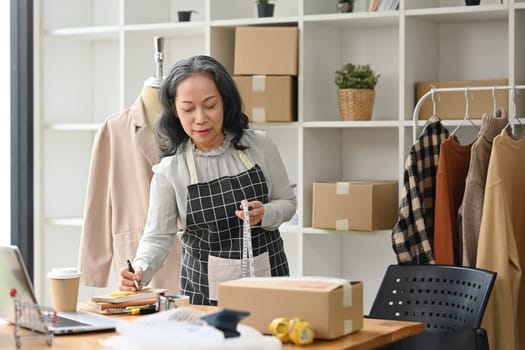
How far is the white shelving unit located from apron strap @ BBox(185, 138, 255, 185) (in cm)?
95

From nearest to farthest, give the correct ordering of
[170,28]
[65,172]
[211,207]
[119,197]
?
[211,207]
[119,197]
[170,28]
[65,172]

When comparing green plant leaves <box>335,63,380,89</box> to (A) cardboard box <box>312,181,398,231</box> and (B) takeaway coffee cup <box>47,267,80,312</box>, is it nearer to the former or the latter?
(A) cardboard box <box>312,181,398,231</box>

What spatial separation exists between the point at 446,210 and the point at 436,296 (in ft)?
1.43

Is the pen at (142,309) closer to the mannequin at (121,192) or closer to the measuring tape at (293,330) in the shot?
the measuring tape at (293,330)

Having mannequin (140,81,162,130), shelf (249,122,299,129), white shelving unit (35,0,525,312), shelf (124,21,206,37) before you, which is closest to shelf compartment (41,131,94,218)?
white shelving unit (35,0,525,312)

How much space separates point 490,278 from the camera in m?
3.14

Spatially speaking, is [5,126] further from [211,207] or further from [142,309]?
[142,309]

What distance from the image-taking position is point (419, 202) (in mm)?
3619

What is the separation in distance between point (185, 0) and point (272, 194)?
185cm

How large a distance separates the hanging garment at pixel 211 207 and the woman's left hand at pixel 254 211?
45mm

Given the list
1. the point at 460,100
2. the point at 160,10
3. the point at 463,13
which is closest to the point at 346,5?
the point at 463,13

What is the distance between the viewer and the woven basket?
13.6 ft

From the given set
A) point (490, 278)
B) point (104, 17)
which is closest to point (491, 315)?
point (490, 278)

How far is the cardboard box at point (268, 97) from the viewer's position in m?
4.17
